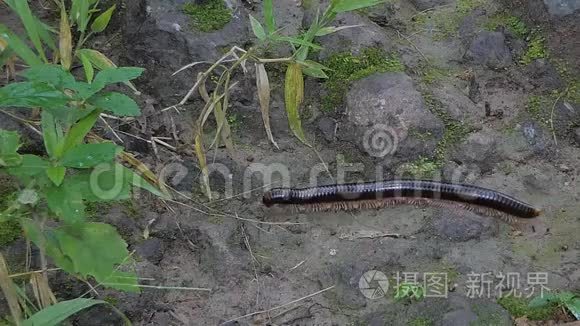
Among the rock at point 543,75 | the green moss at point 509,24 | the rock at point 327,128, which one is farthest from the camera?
the green moss at point 509,24

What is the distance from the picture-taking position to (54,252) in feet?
8.77

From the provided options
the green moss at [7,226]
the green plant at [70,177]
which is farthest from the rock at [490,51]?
the green moss at [7,226]

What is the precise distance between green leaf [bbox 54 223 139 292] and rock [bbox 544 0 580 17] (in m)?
2.77

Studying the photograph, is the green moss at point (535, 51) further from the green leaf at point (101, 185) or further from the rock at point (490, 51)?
the green leaf at point (101, 185)

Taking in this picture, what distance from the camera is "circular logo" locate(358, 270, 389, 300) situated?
3209 millimetres

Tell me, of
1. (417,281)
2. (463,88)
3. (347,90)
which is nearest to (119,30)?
(347,90)

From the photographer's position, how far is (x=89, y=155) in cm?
249

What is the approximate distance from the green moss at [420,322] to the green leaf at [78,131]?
1491 mm

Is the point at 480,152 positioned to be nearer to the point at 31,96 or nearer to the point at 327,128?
the point at 327,128

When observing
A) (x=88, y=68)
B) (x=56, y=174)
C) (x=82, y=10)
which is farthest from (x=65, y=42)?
(x=56, y=174)

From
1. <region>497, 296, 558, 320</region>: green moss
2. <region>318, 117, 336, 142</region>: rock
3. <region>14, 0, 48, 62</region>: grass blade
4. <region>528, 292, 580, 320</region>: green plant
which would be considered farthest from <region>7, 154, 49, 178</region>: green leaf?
<region>528, 292, 580, 320</region>: green plant

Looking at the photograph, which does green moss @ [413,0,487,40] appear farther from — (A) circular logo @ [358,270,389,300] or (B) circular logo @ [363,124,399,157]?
(A) circular logo @ [358,270,389,300]

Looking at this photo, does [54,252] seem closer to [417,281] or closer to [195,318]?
[195,318]

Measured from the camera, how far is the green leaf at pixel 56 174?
2.42 metres
